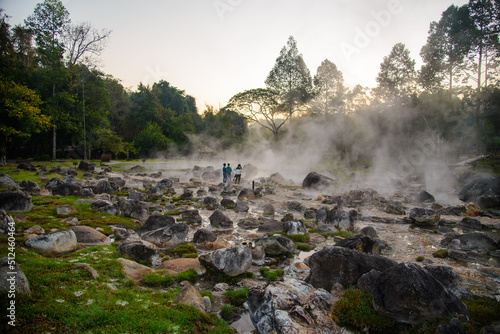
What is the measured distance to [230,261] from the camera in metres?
5.19

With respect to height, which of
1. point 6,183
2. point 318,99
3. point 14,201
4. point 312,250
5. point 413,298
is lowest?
point 312,250

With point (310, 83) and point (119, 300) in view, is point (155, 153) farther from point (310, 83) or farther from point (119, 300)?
point (119, 300)

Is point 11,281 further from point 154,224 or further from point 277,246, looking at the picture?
point 277,246

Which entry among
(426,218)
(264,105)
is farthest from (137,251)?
(264,105)

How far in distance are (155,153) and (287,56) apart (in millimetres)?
26145

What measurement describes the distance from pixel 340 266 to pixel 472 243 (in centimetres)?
457

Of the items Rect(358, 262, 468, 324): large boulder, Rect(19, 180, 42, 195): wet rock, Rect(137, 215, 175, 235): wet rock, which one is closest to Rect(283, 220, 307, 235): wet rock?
Rect(137, 215, 175, 235): wet rock

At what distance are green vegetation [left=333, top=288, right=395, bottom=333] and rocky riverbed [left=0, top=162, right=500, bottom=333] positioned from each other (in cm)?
14

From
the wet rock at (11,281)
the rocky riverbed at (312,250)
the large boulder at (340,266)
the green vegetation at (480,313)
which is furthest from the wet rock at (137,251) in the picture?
the green vegetation at (480,313)

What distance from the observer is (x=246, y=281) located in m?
4.98

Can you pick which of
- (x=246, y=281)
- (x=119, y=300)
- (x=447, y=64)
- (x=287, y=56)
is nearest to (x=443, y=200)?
(x=246, y=281)

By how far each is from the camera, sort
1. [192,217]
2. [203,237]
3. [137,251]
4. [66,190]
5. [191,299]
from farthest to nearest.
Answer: [66,190], [192,217], [203,237], [137,251], [191,299]

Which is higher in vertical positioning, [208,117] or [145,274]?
[208,117]

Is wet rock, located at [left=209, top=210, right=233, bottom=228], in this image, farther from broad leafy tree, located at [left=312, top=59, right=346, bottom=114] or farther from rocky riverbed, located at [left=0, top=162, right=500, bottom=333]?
broad leafy tree, located at [left=312, top=59, right=346, bottom=114]
